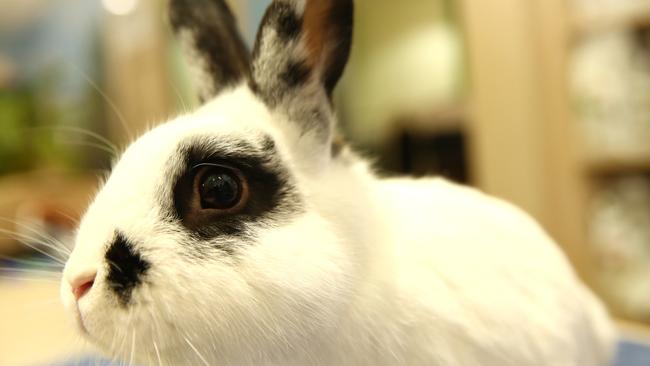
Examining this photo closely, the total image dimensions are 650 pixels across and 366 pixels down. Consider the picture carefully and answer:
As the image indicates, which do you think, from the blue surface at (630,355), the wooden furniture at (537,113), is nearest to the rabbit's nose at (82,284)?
the blue surface at (630,355)

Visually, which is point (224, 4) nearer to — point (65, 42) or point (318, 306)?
point (318, 306)

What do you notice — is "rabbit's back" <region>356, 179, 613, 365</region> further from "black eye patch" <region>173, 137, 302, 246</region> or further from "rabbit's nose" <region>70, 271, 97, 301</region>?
A: "rabbit's nose" <region>70, 271, 97, 301</region>

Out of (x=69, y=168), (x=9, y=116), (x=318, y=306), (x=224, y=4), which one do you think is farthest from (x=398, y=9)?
(x=9, y=116)

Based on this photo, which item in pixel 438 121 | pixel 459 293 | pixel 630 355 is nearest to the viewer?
pixel 459 293

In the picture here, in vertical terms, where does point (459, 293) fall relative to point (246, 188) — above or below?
below

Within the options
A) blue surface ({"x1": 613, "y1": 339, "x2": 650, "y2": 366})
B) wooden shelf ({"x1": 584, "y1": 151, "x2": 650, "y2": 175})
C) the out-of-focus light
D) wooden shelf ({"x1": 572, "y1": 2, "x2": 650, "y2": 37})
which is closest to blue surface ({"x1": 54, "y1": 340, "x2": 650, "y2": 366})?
blue surface ({"x1": 613, "y1": 339, "x2": 650, "y2": 366})

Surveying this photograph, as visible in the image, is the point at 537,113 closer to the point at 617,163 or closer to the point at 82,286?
the point at 617,163

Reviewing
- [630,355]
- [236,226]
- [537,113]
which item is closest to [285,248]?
[236,226]
